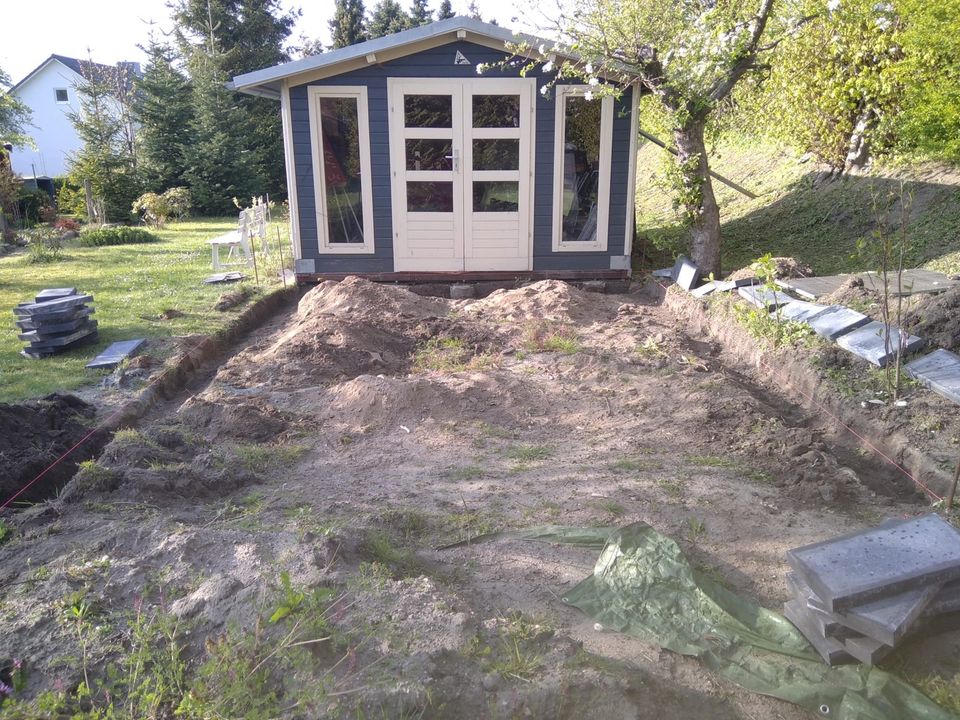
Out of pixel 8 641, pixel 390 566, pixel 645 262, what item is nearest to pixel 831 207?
pixel 645 262

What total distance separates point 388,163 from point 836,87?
6.68m

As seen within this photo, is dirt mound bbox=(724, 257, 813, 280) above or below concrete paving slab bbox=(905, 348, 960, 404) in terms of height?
above

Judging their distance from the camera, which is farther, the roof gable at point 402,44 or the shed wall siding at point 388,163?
the shed wall siding at point 388,163

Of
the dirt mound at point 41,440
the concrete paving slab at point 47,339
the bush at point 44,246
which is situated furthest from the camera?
the bush at point 44,246

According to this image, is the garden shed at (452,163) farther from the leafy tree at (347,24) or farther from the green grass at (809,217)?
the leafy tree at (347,24)

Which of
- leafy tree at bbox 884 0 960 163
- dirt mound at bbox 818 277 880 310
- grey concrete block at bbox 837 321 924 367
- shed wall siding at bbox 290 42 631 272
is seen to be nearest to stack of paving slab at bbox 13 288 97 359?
shed wall siding at bbox 290 42 631 272

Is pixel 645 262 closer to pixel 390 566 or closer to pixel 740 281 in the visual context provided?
pixel 740 281

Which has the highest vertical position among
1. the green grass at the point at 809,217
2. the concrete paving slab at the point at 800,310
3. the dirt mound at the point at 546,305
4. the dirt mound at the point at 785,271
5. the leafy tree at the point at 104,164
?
the leafy tree at the point at 104,164

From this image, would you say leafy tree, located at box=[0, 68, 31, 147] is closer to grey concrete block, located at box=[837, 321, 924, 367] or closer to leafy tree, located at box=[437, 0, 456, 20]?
grey concrete block, located at box=[837, 321, 924, 367]

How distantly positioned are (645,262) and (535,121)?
298 centimetres

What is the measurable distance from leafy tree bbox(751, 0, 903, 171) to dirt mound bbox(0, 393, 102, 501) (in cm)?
867

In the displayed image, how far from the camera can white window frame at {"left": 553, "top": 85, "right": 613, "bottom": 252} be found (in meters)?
9.56

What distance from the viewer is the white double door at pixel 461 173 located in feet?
31.3

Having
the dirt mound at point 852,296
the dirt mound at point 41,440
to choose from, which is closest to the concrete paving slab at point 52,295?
the dirt mound at point 41,440
